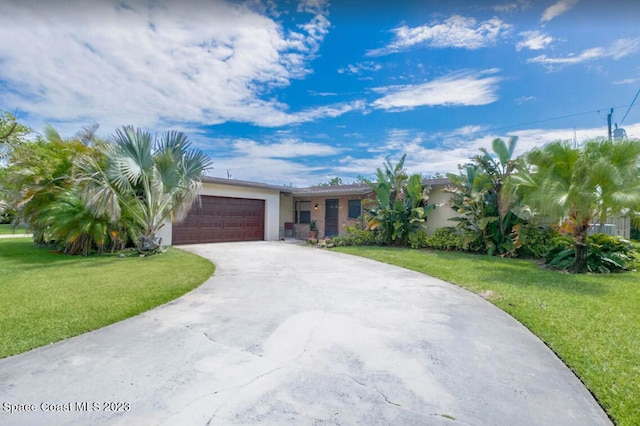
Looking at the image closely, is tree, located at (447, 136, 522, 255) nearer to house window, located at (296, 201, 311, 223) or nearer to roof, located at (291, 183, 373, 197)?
roof, located at (291, 183, 373, 197)

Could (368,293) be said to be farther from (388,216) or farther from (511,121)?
(511,121)

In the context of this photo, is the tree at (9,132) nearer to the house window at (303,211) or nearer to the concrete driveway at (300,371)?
the concrete driveway at (300,371)

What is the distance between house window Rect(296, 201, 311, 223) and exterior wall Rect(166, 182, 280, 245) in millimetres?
2115

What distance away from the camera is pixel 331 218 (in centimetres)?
1789

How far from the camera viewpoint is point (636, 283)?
6645 mm

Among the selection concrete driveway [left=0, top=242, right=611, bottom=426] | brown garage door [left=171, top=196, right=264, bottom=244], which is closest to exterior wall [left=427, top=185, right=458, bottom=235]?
brown garage door [left=171, top=196, right=264, bottom=244]

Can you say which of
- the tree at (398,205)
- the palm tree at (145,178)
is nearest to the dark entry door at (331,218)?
the tree at (398,205)

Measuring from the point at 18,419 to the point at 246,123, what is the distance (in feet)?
56.6

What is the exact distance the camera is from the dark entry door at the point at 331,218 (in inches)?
699

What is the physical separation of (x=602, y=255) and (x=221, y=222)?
1370 cm

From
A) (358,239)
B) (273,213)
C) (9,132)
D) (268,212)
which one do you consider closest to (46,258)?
(9,132)

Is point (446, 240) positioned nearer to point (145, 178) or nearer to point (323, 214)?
point (323, 214)

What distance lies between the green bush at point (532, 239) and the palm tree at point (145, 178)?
10798 millimetres

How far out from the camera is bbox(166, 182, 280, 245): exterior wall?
14.7 metres
